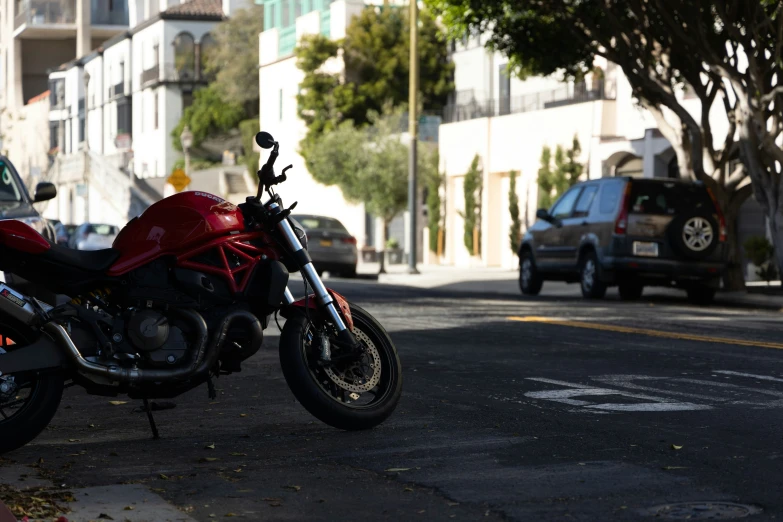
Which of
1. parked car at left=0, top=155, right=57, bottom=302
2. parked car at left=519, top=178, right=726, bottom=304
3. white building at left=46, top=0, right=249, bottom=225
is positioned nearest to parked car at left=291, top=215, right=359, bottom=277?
parked car at left=519, top=178, right=726, bottom=304

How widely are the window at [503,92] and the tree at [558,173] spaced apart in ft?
16.9

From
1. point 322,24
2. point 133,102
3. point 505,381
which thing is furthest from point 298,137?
point 505,381

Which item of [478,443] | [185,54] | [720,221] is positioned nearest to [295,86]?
[185,54]

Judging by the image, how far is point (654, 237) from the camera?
22.7 m

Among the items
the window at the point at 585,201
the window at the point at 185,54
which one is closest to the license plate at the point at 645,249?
the window at the point at 585,201

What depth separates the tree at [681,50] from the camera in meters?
23.4

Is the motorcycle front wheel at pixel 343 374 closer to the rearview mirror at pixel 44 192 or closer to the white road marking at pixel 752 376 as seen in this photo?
the white road marking at pixel 752 376

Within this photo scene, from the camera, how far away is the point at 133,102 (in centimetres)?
8825

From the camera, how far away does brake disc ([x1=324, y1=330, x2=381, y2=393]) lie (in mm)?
8328

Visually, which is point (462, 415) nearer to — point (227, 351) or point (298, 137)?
point (227, 351)

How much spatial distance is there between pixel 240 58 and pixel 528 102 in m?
29.6

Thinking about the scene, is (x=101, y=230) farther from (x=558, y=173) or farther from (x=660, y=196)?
(x=660, y=196)

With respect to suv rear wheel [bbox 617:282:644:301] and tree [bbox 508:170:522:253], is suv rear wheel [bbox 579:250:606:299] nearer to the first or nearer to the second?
suv rear wheel [bbox 617:282:644:301]

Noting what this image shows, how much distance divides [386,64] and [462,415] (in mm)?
45111
